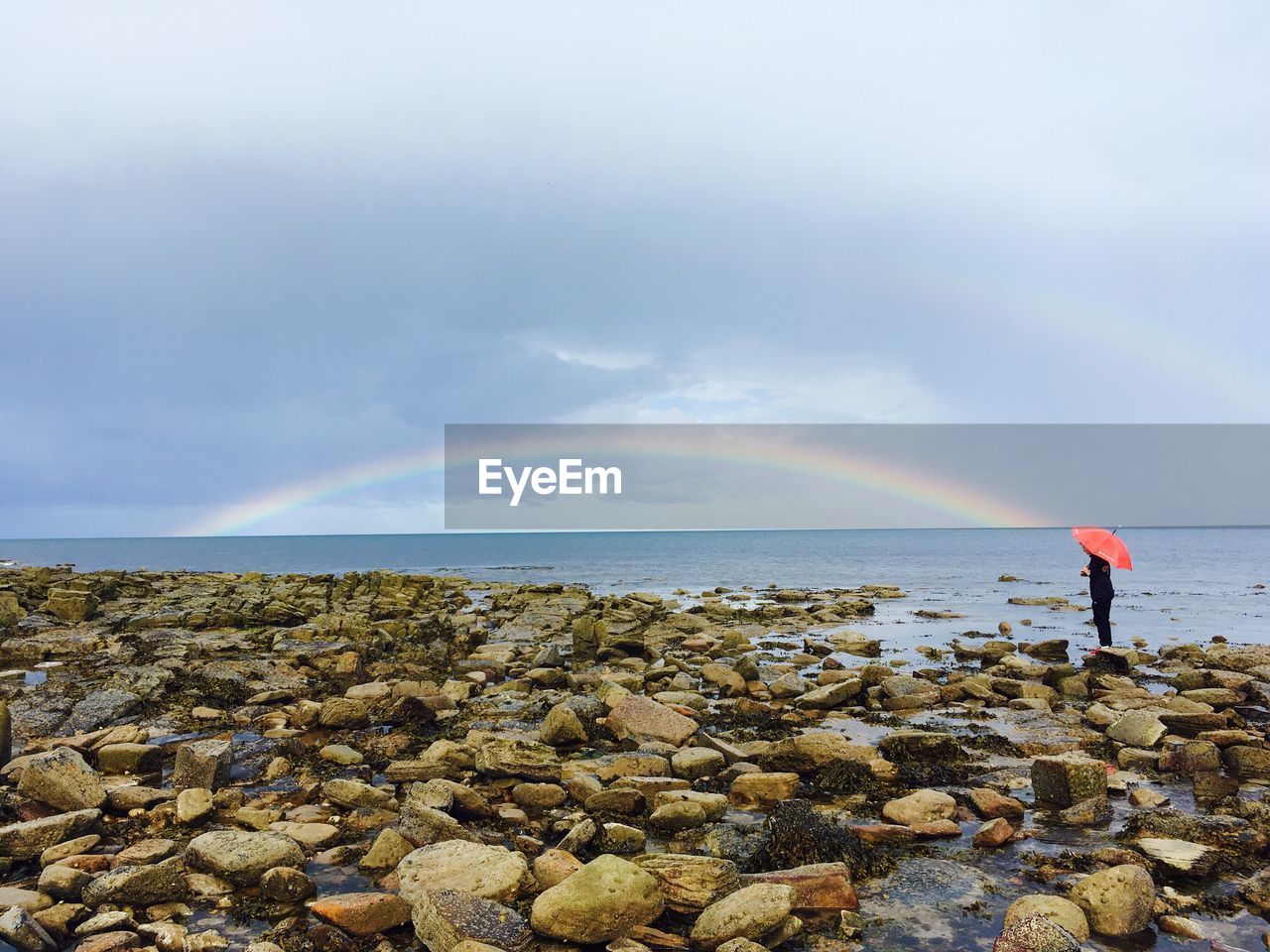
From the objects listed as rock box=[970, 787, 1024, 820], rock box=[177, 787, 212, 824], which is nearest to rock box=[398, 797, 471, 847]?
rock box=[177, 787, 212, 824]

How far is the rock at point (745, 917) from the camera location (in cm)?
559

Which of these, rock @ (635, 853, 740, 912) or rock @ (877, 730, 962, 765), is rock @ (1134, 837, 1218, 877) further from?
rock @ (635, 853, 740, 912)

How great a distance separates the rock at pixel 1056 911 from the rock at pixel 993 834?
5.16 ft

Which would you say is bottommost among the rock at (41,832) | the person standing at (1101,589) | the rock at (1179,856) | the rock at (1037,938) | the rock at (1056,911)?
the rock at (1179,856)

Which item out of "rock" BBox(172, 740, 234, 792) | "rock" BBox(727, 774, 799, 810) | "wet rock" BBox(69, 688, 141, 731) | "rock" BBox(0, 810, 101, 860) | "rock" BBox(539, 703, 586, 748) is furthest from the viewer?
"wet rock" BBox(69, 688, 141, 731)

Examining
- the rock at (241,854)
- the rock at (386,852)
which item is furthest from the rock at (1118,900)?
the rock at (241,854)

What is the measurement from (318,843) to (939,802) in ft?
20.7

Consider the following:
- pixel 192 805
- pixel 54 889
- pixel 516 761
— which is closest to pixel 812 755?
pixel 516 761

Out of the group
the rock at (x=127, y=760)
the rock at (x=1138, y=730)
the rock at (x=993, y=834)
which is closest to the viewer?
the rock at (x=993, y=834)

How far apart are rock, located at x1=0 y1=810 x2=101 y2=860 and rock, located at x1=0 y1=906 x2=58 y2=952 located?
1.66 metres

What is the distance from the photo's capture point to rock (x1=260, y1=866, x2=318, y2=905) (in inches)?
250

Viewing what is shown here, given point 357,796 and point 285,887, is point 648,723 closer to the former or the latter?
point 357,796

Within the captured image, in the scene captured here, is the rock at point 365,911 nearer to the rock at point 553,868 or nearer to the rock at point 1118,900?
the rock at point 553,868

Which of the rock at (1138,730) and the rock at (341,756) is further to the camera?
the rock at (1138,730)
